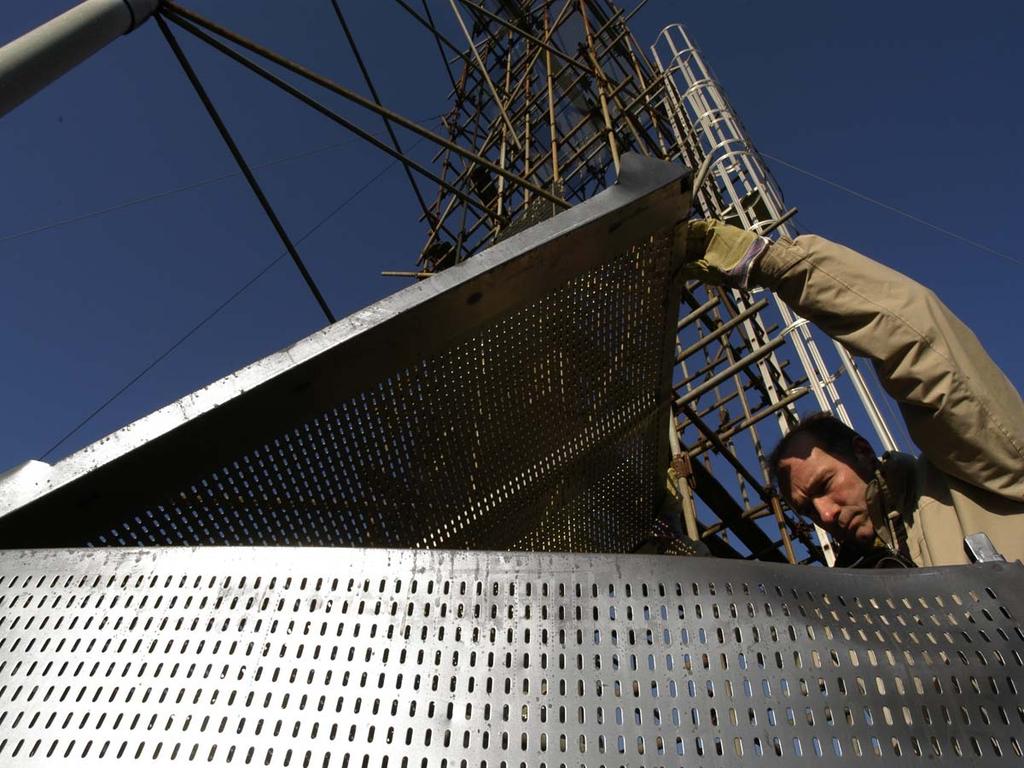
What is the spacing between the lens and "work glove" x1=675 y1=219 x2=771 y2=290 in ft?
6.95

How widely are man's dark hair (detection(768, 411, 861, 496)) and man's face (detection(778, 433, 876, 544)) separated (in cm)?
1

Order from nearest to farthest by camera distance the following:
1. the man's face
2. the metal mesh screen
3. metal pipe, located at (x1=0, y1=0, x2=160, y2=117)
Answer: metal pipe, located at (x1=0, y1=0, x2=160, y2=117) < the metal mesh screen < the man's face

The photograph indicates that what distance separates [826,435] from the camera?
2.49 metres

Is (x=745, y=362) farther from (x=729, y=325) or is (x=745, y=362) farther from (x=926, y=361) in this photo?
(x=926, y=361)

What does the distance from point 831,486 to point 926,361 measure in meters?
0.95

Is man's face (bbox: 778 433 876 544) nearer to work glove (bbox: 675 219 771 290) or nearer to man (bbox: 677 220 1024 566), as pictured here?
man (bbox: 677 220 1024 566)

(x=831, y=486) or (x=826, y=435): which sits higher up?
(x=826, y=435)

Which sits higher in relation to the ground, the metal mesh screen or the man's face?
the metal mesh screen

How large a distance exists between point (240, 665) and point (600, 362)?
1.81 meters

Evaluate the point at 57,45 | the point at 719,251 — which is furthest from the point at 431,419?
the point at 57,45

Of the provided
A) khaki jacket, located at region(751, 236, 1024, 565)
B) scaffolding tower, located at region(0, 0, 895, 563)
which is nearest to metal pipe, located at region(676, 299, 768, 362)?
scaffolding tower, located at region(0, 0, 895, 563)

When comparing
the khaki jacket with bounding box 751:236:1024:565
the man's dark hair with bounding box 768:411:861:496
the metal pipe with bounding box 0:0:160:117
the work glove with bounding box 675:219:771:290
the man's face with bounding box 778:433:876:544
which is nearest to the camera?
the khaki jacket with bounding box 751:236:1024:565

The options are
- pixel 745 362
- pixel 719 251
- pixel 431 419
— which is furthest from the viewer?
pixel 745 362

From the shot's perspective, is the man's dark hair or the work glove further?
the man's dark hair
